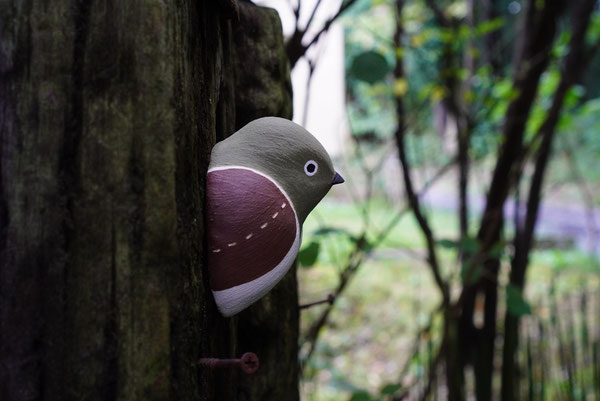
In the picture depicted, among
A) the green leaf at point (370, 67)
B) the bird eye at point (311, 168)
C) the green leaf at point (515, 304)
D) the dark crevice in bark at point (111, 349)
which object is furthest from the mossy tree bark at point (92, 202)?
the green leaf at point (515, 304)

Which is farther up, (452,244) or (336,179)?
(336,179)

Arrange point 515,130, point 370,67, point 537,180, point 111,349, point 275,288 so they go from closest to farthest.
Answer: point 111,349 → point 275,288 → point 370,67 → point 515,130 → point 537,180

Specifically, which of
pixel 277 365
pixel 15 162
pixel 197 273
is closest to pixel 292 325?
pixel 277 365

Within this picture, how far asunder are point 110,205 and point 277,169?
0.16 meters

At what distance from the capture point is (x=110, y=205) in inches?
14.2

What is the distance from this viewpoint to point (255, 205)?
43 cm

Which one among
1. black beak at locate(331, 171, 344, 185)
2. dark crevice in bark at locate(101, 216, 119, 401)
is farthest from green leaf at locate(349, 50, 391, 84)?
dark crevice in bark at locate(101, 216, 119, 401)

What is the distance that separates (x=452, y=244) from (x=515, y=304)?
0.18 metres

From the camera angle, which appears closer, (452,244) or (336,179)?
(336,179)

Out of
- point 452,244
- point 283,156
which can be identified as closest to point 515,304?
point 452,244

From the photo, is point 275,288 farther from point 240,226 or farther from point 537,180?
point 537,180

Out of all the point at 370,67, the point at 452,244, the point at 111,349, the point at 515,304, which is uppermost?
the point at 370,67

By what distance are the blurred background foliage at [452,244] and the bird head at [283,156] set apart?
0.81 feet

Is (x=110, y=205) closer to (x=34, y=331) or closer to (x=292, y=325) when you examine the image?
(x=34, y=331)
